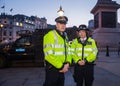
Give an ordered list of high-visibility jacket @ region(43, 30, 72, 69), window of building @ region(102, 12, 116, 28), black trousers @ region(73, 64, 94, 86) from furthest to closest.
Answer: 1. window of building @ region(102, 12, 116, 28)
2. black trousers @ region(73, 64, 94, 86)
3. high-visibility jacket @ region(43, 30, 72, 69)

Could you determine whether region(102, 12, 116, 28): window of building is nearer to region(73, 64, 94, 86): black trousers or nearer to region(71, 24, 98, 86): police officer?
region(71, 24, 98, 86): police officer

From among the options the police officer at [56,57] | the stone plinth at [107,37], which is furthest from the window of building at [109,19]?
the police officer at [56,57]

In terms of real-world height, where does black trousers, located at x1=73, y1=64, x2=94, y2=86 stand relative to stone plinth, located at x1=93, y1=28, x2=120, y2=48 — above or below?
below

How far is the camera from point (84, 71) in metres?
5.95

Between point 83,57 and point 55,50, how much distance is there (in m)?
1.15

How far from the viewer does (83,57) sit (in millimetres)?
6023

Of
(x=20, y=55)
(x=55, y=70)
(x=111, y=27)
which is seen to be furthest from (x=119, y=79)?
(x=111, y=27)

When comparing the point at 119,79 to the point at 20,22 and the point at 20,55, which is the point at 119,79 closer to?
the point at 20,55

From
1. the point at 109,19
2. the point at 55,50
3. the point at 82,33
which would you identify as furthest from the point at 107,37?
the point at 55,50

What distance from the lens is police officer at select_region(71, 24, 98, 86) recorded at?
596 cm

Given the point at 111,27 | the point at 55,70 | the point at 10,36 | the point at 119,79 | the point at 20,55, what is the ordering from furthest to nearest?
the point at 10,36 < the point at 111,27 < the point at 20,55 < the point at 119,79 < the point at 55,70

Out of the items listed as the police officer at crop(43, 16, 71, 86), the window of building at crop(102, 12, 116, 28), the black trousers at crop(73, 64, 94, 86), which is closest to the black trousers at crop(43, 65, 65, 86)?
the police officer at crop(43, 16, 71, 86)

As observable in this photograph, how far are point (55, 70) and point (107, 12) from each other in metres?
35.6

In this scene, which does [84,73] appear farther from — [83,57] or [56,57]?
[56,57]
